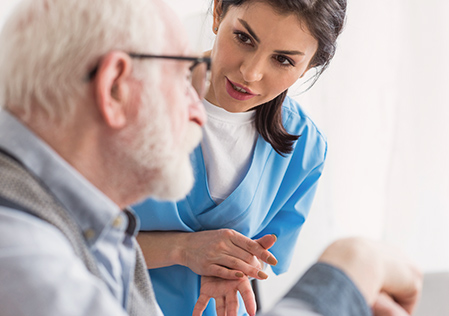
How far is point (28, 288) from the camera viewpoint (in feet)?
1.77

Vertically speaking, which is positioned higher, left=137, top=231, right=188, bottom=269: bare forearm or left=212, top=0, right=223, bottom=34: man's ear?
left=212, top=0, right=223, bottom=34: man's ear

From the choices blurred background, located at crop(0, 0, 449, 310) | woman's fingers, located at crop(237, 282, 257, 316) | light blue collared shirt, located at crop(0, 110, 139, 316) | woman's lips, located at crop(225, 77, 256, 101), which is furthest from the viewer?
blurred background, located at crop(0, 0, 449, 310)

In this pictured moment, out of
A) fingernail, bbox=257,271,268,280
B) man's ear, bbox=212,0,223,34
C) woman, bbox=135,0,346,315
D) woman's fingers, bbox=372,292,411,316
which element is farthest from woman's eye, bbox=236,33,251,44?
woman's fingers, bbox=372,292,411,316

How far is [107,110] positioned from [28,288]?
0.23 metres

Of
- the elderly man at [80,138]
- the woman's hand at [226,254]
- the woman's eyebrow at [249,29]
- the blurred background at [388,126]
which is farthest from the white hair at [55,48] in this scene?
the blurred background at [388,126]

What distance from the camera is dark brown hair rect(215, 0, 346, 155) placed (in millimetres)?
1035

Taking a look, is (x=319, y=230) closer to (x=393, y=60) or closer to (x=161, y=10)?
(x=393, y=60)

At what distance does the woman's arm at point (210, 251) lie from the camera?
42.2 inches

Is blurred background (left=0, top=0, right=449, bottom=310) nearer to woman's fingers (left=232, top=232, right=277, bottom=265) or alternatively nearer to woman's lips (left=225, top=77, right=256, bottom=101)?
woman's lips (left=225, top=77, right=256, bottom=101)

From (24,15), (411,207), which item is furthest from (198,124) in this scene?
(411,207)

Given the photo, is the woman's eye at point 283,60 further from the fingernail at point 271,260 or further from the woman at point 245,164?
the fingernail at point 271,260

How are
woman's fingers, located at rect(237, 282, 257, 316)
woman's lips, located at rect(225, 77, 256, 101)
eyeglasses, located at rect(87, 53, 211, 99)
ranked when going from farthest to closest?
woman's lips, located at rect(225, 77, 256, 101)
woman's fingers, located at rect(237, 282, 257, 316)
eyeglasses, located at rect(87, 53, 211, 99)

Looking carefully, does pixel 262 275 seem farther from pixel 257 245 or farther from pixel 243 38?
pixel 243 38

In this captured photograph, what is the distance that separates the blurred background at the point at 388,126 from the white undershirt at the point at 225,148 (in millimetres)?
629
